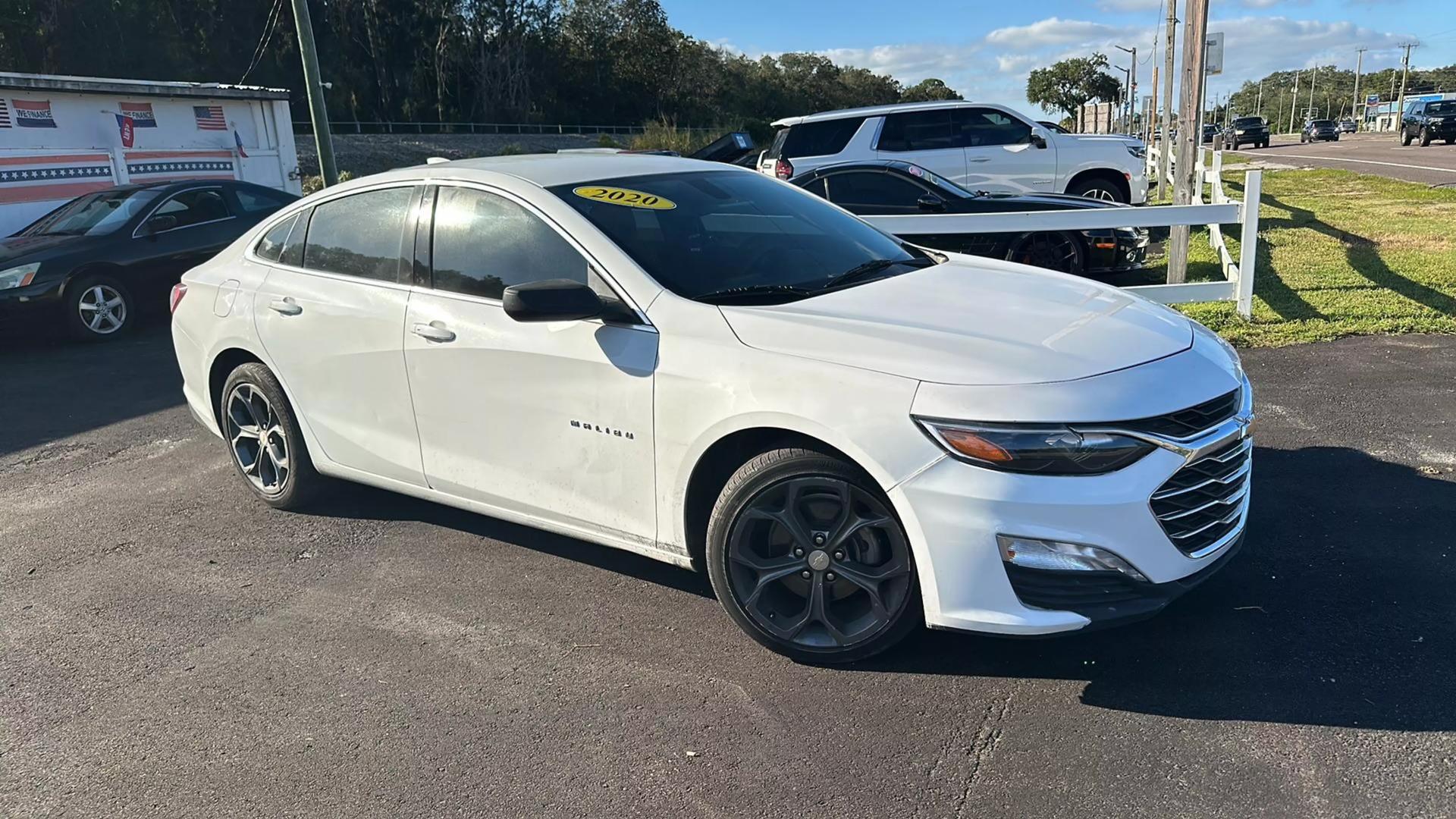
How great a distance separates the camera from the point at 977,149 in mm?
12797

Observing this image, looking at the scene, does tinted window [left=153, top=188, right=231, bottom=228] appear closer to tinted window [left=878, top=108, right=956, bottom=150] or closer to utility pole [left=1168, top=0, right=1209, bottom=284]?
tinted window [left=878, top=108, right=956, bottom=150]

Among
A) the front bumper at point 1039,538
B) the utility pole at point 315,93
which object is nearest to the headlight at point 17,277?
the utility pole at point 315,93

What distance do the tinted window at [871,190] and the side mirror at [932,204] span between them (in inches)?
5.3

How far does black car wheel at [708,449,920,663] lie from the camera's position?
121 inches

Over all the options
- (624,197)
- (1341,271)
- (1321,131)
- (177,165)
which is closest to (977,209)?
(1341,271)

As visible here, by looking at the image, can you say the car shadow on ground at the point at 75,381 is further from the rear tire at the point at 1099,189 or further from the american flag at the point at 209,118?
the rear tire at the point at 1099,189

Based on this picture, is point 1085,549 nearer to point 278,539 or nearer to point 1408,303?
point 278,539

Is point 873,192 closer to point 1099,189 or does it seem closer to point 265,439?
point 1099,189

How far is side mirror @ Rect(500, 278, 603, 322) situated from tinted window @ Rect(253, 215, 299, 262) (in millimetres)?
1920

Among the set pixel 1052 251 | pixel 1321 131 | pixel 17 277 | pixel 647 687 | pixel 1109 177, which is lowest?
pixel 1321 131

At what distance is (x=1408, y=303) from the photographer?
798 centimetres

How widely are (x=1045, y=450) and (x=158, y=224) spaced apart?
992cm

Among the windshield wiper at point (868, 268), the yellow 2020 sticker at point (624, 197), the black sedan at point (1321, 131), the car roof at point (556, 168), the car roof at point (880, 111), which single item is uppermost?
the car roof at point (880, 111)

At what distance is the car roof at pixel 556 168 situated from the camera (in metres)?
4.05
